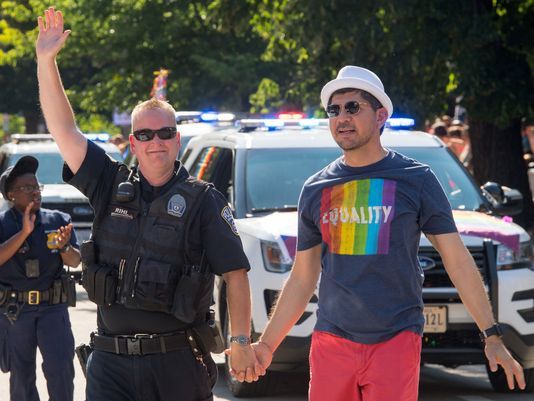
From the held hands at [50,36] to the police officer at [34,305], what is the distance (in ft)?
7.54

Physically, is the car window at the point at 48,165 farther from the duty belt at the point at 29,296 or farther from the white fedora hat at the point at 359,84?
the white fedora hat at the point at 359,84

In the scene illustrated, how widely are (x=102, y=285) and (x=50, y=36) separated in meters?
1.04

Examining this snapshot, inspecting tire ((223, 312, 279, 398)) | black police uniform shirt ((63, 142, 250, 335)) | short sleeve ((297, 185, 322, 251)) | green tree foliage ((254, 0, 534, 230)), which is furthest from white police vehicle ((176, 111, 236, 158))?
black police uniform shirt ((63, 142, 250, 335))

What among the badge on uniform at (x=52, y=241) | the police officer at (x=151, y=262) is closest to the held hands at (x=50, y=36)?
the police officer at (x=151, y=262)

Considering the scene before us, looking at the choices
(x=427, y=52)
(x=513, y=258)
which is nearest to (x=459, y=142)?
(x=427, y=52)

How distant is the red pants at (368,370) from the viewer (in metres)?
5.35

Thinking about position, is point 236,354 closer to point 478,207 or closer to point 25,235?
point 25,235

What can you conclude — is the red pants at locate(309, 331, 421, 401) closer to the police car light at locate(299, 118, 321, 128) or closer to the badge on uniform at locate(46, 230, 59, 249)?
the badge on uniform at locate(46, 230, 59, 249)

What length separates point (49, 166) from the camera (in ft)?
64.4

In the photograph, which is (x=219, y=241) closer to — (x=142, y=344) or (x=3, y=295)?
(x=142, y=344)

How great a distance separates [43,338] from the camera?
26.0 feet

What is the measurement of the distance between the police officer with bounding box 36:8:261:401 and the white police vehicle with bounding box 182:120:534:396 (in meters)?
3.53

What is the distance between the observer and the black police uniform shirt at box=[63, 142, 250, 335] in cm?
539

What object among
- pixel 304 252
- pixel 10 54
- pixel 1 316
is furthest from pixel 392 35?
pixel 10 54
